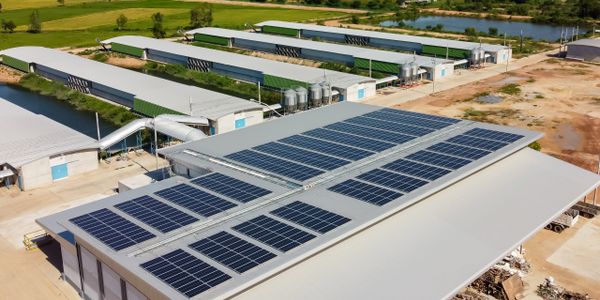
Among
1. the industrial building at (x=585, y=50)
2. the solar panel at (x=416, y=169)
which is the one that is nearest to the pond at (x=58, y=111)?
the solar panel at (x=416, y=169)

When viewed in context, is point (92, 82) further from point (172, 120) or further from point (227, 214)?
point (227, 214)

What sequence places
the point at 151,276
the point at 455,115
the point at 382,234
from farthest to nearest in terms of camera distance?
the point at 455,115 → the point at 382,234 → the point at 151,276

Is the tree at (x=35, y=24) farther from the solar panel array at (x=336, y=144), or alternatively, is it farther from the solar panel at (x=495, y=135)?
the solar panel at (x=495, y=135)

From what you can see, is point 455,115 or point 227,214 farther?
point 455,115

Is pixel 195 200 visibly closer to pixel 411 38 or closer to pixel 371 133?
pixel 371 133

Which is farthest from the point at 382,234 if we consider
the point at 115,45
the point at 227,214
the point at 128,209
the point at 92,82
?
the point at 115,45

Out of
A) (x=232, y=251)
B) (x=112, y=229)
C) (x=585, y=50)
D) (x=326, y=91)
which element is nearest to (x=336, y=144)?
(x=232, y=251)
